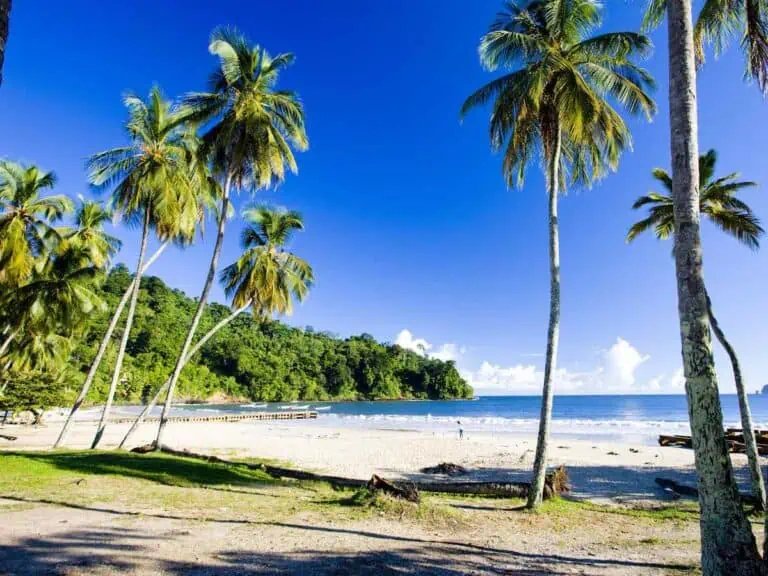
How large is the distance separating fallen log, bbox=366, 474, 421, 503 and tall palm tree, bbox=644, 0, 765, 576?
4858 millimetres

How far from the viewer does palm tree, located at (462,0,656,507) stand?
8969mm

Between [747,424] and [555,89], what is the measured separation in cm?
762

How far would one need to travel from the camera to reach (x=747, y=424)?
9.18 m

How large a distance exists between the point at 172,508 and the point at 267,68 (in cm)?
1319

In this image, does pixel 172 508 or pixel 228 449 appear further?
pixel 228 449

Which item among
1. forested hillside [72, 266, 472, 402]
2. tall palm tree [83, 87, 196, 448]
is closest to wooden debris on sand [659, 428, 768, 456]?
tall palm tree [83, 87, 196, 448]

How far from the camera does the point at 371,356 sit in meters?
120

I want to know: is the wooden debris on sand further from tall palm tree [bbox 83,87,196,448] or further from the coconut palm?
the coconut palm

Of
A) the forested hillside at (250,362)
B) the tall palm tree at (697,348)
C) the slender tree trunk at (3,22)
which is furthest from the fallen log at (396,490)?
the forested hillside at (250,362)

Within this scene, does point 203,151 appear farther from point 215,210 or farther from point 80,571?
point 80,571

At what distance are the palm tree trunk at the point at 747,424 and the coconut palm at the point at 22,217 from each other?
1976 cm

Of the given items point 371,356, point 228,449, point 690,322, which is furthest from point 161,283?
point 690,322

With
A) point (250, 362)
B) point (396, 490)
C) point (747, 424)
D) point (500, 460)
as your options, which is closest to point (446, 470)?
point (500, 460)

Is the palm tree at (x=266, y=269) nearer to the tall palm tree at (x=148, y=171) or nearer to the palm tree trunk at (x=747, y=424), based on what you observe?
the tall palm tree at (x=148, y=171)
